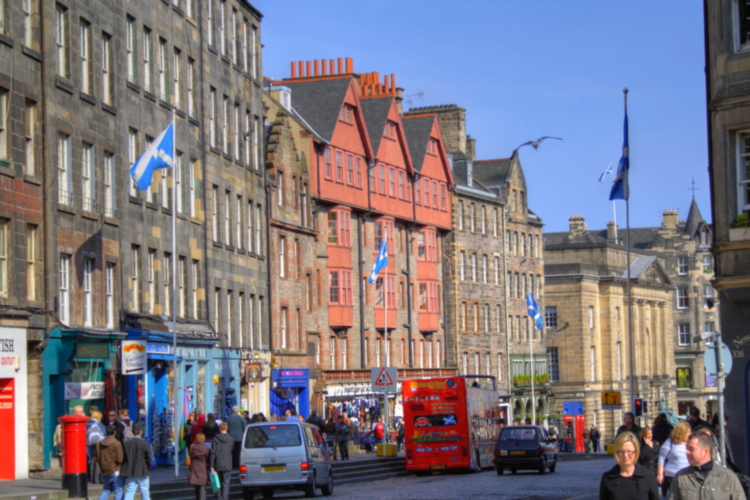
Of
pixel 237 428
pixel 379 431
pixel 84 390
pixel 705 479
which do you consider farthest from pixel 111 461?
pixel 379 431

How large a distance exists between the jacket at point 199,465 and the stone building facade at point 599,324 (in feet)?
234

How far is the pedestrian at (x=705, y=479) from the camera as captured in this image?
36.5 feet

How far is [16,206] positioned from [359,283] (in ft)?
122

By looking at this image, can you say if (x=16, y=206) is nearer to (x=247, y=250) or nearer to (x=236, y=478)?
(x=236, y=478)

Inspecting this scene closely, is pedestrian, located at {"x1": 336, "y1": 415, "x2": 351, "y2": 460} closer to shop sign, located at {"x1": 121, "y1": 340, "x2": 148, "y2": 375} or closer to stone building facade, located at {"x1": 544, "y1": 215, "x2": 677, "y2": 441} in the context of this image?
shop sign, located at {"x1": 121, "y1": 340, "x2": 148, "y2": 375}

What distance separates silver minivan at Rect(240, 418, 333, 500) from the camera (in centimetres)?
2903

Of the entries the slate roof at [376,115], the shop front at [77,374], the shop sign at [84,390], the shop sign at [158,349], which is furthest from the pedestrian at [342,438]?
the slate roof at [376,115]

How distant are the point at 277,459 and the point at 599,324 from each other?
75.7 meters

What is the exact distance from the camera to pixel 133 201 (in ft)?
133

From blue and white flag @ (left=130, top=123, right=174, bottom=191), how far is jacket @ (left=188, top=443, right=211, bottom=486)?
9.98m

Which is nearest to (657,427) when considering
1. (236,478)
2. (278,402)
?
(236,478)

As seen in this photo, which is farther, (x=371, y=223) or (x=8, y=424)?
(x=371, y=223)

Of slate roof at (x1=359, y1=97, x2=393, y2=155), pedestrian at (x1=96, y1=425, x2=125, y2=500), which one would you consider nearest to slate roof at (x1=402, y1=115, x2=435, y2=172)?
slate roof at (x1=359, y1=97, x2=393, y2=155)

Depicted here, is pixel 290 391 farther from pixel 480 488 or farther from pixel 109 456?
pixel 109 456
